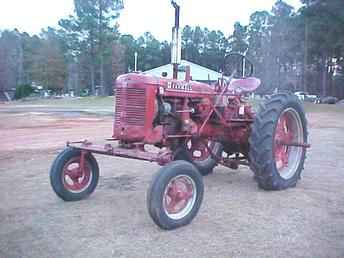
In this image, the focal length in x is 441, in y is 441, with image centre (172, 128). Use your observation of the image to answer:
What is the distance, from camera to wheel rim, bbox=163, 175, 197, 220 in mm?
4215

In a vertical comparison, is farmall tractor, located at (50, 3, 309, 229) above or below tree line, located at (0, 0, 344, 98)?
below

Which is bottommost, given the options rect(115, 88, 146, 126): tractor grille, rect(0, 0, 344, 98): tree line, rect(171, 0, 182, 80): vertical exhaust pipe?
rect(115, 88, 146, 126): tractor grille

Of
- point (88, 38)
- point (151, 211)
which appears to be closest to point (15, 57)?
point (88, 38)

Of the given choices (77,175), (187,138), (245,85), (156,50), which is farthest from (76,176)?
(156,50)

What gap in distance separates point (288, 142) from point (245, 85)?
0.98 m

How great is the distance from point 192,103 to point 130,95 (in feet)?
3.18

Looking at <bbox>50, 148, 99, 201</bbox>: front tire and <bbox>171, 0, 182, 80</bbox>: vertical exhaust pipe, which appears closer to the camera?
<bbox>50, 148, 99, 201</bbox>: front tire

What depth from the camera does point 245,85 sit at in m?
6.11

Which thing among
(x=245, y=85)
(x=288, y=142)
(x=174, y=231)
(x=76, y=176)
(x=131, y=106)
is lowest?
(x=174, y=231)

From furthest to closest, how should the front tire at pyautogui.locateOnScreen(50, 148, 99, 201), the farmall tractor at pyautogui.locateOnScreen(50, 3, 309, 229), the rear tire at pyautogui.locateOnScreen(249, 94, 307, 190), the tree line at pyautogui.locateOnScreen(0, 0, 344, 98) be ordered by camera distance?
the tree line at pyautogui.locateOnScreen(0, 0, 344, 98) < the rear tire at pyautogui.locateOnScreen(249, 94, 307, 190) < the front tire at pyautogui.locateOnScreen(50, 148, 99, 201) < the farmall tractor at pyautogui.locateOnScreen(50, 3, 309, 229)

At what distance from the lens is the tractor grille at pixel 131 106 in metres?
4.77

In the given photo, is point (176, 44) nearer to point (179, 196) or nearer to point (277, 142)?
point (277, 142)

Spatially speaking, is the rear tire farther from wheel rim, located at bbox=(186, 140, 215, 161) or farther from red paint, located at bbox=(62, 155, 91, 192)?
red paint, located at bbox=(62, 155, 91, 192)

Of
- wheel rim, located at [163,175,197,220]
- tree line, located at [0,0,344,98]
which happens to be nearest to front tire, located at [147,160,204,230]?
wheel rim, located at [163,175,197,220]
